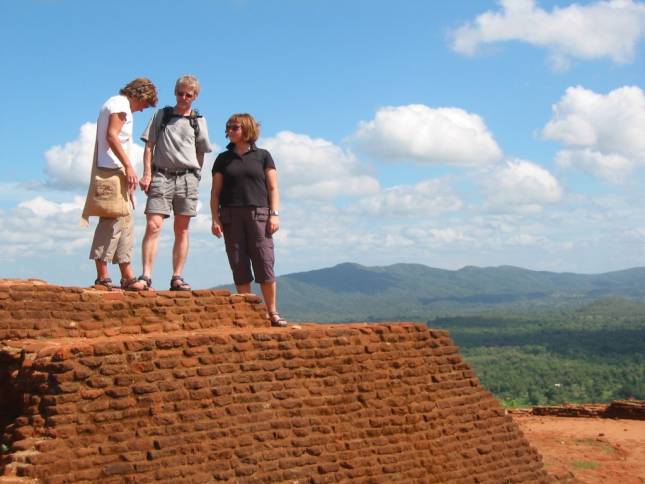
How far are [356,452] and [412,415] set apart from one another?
79 centimetres

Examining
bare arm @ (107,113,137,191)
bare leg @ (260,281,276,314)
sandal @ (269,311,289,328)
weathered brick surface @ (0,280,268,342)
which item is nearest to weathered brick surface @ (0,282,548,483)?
weathered brick surface @ (0,280,268,342)

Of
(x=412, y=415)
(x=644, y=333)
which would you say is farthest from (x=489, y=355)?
(x=412, y=415)

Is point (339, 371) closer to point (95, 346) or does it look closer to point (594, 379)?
point (95, 346)

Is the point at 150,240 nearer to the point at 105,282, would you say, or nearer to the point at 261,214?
the point at 105,282

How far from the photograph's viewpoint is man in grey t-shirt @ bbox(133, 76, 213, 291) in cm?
720

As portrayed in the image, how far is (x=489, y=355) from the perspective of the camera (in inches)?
2980

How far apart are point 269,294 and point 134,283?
1292 mm

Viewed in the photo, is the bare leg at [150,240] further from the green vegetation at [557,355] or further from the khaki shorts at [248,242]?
the green vegetation at [557,355]

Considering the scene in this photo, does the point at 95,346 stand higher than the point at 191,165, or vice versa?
the point at 191,165

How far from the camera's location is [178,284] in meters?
7.24

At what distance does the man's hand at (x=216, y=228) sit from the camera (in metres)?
7.32

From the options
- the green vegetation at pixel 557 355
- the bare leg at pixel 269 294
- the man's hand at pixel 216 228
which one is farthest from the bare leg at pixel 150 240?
the green vegetation at pixel 557 355

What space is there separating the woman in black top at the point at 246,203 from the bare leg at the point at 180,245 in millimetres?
286

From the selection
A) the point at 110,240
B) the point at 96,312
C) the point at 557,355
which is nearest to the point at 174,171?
the point at 110,240
